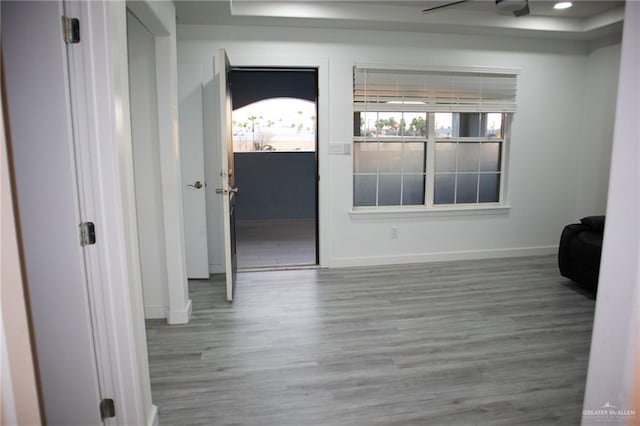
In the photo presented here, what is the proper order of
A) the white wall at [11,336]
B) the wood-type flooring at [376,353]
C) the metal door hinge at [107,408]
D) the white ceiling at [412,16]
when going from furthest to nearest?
the white ceiling at [412,16] < the wood-type flooring at [376,353] < the metal door hinge at [107,408] < the white wall at [11,336]

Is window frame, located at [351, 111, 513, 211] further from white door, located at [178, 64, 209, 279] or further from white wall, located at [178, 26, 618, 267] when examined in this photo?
white door, located at [178, 64, 209, 279]

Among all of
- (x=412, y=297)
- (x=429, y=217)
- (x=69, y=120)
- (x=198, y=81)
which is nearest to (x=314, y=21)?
(x=198, y=81)

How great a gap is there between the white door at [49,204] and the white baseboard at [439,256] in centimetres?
320

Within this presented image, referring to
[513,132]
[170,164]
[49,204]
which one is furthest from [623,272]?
[513,132]

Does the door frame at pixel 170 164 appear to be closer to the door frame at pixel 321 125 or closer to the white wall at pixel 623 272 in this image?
the door frame at pixel 321 125

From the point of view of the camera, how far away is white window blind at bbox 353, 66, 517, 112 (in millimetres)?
4457

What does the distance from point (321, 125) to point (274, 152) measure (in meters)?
2.86

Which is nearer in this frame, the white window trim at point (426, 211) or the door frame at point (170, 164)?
the door frame at point (170, 164)

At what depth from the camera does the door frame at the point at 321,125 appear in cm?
419

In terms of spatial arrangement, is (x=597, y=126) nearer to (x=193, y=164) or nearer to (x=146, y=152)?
(x=193, y=164)

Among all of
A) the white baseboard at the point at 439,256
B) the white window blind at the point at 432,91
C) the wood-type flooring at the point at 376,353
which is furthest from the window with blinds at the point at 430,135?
the wood-type flooring at the point at 376,353

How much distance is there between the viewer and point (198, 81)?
4105mm

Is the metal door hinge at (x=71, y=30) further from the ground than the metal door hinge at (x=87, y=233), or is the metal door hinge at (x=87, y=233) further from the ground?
the metal door hinge at (x=71, y=30)

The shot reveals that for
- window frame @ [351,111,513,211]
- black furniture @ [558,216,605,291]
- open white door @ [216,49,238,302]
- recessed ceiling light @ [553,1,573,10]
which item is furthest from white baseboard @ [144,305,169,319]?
recessed ceiling light @ [553,1,573,10]
